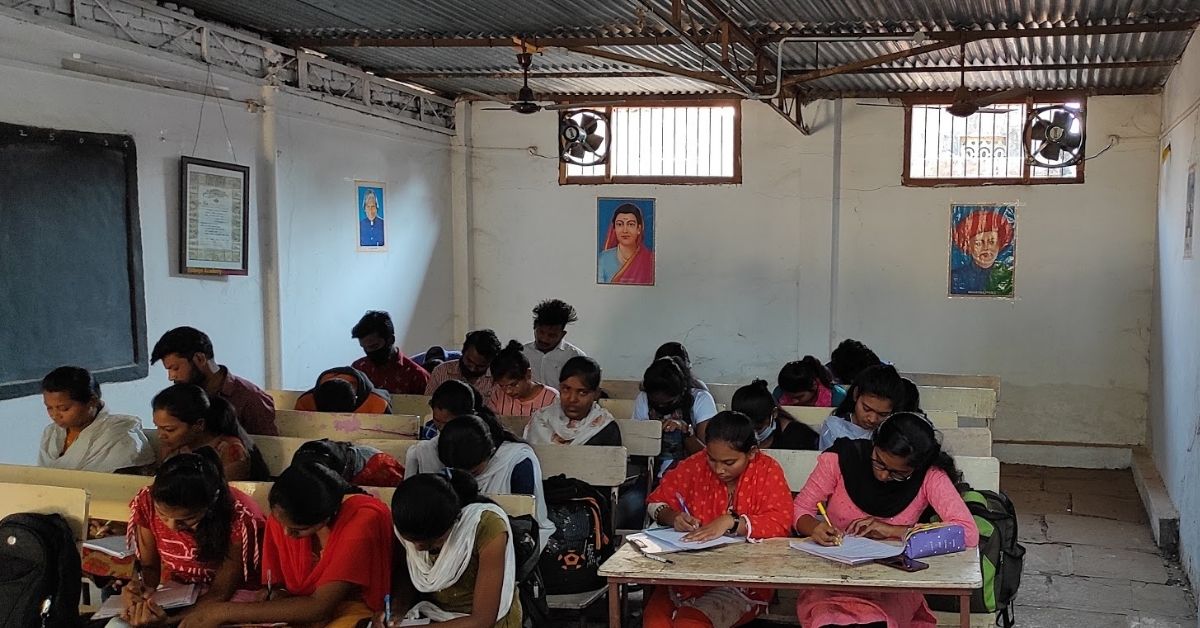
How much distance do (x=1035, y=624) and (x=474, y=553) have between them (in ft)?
10.4

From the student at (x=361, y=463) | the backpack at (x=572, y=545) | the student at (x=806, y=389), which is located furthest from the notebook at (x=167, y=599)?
the student at (x=806, y=389)

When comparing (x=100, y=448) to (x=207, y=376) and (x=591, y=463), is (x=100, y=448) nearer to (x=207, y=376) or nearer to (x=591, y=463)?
(x=207, y=376)

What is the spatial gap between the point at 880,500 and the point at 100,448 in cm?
318

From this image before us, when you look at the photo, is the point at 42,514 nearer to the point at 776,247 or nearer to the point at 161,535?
the point at 161,535

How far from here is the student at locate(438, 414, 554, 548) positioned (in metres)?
3.88

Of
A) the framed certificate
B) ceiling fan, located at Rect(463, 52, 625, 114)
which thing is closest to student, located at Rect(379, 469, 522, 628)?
the framed certificate

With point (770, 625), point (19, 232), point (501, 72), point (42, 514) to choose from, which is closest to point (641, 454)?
point (770, 625)

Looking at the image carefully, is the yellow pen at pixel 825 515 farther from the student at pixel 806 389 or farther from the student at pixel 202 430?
the student at pixel 202 430

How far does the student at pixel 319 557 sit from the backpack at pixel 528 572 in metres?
0.43

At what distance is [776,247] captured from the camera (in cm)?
979

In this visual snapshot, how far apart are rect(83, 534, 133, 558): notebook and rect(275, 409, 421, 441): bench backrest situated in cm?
137

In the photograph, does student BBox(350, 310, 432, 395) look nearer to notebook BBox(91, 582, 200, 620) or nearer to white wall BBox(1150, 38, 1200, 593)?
notebook BBox(91, 582, 200, 620)

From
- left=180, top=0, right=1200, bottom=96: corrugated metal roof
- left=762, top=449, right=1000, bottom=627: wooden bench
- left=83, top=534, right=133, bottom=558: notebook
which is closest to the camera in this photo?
left=83, top=534, right=133, bottom=558: notebook

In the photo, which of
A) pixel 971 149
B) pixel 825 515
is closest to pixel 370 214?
pixel 971 149
